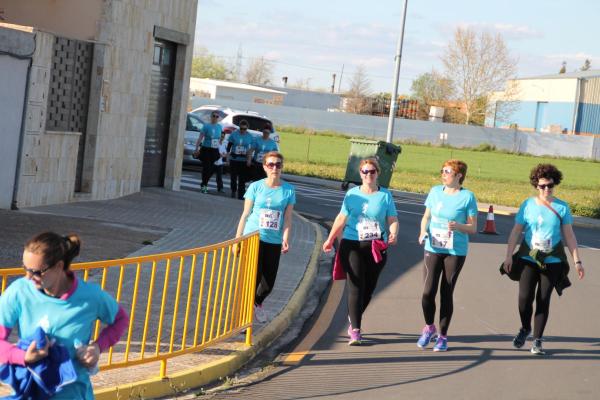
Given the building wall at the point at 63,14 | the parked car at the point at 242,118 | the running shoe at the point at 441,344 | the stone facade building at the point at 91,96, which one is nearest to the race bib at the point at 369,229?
the running shoe at the point at 441,344

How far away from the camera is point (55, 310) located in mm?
4840

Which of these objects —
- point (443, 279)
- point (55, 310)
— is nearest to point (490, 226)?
point (443, 279)

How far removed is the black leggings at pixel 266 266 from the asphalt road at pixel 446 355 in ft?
2.10

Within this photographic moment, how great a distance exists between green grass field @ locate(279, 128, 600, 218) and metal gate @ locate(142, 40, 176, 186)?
42.0 ft

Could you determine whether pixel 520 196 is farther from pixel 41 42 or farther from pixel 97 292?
pixel 97 292

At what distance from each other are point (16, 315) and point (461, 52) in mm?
99539

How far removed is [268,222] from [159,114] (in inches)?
489

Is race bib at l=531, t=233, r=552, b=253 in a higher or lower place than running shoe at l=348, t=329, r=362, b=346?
higher

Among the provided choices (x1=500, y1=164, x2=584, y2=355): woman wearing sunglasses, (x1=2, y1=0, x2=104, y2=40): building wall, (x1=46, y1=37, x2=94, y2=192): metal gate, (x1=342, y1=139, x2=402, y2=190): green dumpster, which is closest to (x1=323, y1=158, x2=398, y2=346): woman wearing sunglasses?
(x1=500, y1=164, x2=584, y2=355): woman wearing sunglasses

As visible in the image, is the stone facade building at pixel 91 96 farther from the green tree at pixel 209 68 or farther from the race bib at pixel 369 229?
the green tree at pixel 209 68

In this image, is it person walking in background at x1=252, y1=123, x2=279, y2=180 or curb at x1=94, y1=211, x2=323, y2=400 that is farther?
person walking in background at x1=252, y1=123, x2=279, y2=180

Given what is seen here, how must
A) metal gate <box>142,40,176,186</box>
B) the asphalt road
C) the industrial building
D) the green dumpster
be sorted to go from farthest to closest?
the industrial building < the green dumpster < metal gate <box>142,40,176,186</box> < the asphalt road

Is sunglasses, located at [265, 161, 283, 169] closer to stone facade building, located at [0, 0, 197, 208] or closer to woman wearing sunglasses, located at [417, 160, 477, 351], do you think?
woman wearing sunglasses, located at [417, 160, 477, 351]

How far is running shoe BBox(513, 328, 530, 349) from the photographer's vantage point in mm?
10508
